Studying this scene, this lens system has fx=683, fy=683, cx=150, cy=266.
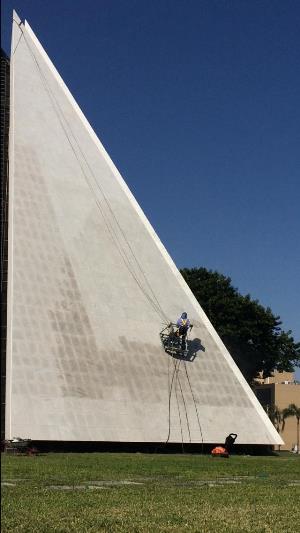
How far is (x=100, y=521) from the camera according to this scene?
629 cm

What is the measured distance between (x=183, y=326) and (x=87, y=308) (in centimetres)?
346

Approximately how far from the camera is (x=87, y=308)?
73.2 ft

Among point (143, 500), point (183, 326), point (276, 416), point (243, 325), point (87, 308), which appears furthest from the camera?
point (276, 416)

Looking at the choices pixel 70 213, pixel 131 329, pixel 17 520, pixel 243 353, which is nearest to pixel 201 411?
pixel 131 329

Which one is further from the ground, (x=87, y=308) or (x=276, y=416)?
(x=87, y=308)

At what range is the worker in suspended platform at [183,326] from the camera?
23.4 metres

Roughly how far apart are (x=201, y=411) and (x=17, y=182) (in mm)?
9882

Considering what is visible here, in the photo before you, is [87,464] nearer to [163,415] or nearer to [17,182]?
[163,415]

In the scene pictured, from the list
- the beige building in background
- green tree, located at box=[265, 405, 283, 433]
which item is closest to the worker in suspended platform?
green tree, located at box=[265, 405, 283, 433]

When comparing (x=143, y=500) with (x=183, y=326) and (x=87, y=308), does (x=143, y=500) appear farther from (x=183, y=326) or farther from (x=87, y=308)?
(x=183, y=326)

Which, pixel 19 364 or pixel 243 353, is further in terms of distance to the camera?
pixel 243 353

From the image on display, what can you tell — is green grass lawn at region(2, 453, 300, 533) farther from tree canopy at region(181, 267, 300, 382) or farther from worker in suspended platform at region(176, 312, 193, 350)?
tree canopy at region(181, 267, 300, 382)

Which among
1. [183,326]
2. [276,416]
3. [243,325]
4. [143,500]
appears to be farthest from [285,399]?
[143,500]

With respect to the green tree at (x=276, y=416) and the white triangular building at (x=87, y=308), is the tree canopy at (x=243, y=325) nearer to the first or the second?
the green tree at (x=276, y=416)
